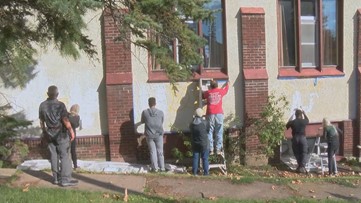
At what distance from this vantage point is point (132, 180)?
7.93m

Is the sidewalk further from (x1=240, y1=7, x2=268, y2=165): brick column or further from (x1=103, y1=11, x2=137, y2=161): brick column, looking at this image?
(x1=240, y1=7, x2=268, y2=165): brick column

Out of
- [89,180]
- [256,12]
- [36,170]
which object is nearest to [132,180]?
[89,180]

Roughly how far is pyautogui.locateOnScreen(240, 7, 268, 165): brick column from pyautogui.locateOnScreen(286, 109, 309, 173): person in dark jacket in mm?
873

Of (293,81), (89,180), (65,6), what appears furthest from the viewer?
(293,81)

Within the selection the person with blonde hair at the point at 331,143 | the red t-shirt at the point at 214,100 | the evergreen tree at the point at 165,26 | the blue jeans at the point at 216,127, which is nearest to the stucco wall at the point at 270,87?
the red t-shirt at the point at 214,100

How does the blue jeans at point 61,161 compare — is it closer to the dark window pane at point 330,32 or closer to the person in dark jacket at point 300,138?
the person in dark jacket at point 300,138

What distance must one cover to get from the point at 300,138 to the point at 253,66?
6.91 ft

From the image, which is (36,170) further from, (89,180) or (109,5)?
(109,5)

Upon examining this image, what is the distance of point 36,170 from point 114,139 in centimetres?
274

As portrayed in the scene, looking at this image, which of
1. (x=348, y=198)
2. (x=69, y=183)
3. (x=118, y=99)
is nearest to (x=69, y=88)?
(x=118, y=99)

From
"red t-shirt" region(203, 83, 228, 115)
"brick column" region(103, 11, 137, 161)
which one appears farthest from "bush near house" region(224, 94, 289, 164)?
"brick column" region(103, 11, 137, 161)

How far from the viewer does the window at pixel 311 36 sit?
12094 millimetres

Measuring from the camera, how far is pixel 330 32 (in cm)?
1245

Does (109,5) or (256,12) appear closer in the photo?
(109,5)
